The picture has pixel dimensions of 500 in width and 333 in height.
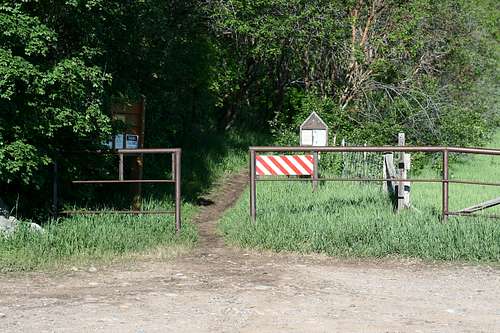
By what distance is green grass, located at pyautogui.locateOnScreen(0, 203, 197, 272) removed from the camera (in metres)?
9.77

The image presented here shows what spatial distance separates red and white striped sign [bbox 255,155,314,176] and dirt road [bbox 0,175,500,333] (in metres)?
2.49

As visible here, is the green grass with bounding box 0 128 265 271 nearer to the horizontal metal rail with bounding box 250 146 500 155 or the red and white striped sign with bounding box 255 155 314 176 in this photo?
the red and white striped sign with bounding box 255 155 314 176

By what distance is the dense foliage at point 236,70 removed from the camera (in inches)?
416

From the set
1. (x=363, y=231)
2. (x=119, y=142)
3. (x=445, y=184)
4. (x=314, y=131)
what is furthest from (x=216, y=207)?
(x=445, y=184)

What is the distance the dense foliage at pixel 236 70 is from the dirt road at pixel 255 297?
2.28 meters

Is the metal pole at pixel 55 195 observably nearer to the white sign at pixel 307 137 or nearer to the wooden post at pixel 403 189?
the wooden post at pixel 403 189

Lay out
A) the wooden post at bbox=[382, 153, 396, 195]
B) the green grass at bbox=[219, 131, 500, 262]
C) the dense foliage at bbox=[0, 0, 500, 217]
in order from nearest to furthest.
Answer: the green grass at bbox=[219, 131, 500, 262] < the dense foliage at bbox=[0, 0, 500, 217] < the wooden post at bbox=[382, 153, 396, 195]

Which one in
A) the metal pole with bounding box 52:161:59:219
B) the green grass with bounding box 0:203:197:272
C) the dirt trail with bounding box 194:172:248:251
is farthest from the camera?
the dirt trail with bounding box 194:172:248:251

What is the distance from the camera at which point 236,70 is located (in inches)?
960

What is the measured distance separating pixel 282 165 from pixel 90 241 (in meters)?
3.97

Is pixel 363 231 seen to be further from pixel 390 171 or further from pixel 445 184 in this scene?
pixel 390 171

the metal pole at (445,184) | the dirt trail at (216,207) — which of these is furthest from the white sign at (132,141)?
the metal pole at (445,184)

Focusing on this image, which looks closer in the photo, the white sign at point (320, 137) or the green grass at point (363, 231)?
the green grass at point (363, 231)

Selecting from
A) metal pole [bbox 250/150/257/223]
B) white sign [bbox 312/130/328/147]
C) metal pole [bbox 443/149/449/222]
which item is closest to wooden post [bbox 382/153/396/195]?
white sign [bbox 312/130/328/147]
